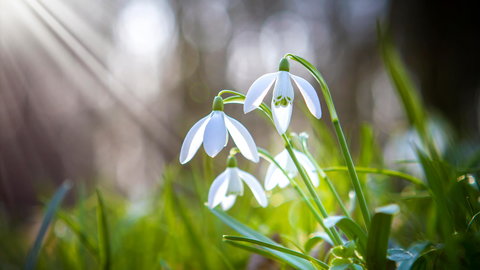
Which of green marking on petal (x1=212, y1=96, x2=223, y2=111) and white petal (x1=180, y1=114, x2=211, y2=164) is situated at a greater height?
green marking on petal (x1=212, y1=96, x2=223, y2=111)

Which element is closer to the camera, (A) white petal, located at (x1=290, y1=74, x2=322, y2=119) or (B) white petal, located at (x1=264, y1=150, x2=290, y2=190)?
(A) white petal, located at (x1=290, y1=74, x2=322, y2=119)

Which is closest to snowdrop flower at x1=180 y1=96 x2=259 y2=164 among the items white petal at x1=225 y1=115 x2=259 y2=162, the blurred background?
white petal at x1=225 y1=115 x2=259 y2=162

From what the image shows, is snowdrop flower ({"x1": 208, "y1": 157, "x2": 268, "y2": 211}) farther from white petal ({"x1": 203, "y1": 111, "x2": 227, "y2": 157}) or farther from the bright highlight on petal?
white petal ({"x1": 203, "y1": 111, "x2": 227, "y2": 157})

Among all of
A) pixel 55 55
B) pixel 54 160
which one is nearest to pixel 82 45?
pixel 55 55

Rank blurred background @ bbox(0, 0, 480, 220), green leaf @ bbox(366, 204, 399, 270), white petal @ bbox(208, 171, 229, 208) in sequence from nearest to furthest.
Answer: green leaf @ bbox(366, 204, 399, 270)
white petal @ bbox(208, 171, 229, 208)
blurred background @ bbox(0, 0, 480, 220)

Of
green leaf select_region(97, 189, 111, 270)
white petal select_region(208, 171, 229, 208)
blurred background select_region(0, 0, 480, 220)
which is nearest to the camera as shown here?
white petal select_region(208, 171, 229, 208)

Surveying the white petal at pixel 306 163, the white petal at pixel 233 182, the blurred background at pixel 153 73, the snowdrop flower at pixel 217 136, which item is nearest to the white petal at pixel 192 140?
the snowdrop flower at pixel 217 136

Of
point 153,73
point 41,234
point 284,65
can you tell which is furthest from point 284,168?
point 153,73

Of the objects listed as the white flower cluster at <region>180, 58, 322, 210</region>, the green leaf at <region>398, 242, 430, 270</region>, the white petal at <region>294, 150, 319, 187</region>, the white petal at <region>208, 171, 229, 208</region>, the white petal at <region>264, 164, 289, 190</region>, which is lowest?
the green leaf at <region>398, 242, 430, 270</region>
